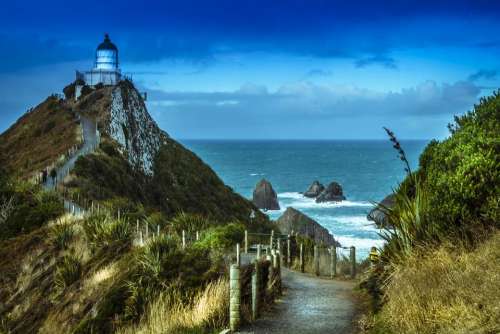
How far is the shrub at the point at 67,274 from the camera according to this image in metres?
18.3

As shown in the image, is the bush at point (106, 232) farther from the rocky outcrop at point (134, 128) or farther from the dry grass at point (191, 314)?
the rocky outcrop at point (134, 128)

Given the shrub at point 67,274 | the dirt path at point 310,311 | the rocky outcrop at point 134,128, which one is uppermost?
the rocky outcrop at point 134,128

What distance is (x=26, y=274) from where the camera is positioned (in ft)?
67.5

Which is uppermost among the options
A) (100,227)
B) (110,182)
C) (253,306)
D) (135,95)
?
(135,95)

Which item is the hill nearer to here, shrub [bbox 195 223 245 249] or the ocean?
shrub [bbox 195 223 245 249]

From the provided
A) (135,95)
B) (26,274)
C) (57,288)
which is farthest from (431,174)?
(135,95)

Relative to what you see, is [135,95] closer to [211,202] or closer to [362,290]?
[211,202]

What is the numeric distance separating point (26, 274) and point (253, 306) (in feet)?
38.9

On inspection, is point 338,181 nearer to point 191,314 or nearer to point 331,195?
point 331,195

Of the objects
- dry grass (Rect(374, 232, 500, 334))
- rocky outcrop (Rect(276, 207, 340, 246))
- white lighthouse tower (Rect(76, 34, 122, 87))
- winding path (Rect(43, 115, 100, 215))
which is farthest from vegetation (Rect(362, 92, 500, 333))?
white lighthouse tower (Rect(76, 34, 122, 87))

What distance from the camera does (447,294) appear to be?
9031 millimetres

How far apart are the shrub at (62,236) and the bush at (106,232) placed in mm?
623

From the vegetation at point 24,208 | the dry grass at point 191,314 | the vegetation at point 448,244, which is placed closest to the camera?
the vegetation at point 448,244

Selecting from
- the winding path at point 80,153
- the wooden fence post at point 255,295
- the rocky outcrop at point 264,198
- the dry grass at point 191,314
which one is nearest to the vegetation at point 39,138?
the winding path at point 80,153
